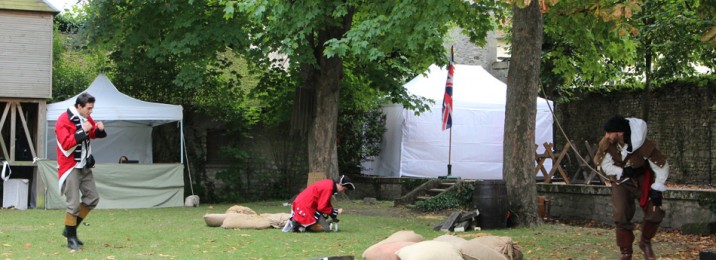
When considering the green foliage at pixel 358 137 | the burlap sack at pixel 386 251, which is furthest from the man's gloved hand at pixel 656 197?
the green foliage at pixel 358 137

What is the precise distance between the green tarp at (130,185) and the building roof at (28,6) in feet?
11.0

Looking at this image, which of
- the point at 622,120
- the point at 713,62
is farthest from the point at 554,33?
the point at 622,120

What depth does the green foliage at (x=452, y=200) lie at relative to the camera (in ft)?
65.9

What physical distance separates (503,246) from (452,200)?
1093 cm

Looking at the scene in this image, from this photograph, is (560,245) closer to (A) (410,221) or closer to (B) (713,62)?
(A) (410,221)

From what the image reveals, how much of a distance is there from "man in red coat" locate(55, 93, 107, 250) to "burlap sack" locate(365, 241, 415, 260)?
11.8ft

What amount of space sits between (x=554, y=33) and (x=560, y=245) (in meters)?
7.56

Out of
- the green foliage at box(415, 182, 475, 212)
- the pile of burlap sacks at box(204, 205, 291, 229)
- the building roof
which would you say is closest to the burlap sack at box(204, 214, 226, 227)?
the pile of burlap sacks at box(204, 205, 291, 229)

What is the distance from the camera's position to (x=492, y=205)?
1492 cm

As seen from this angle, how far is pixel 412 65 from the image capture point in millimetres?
23422

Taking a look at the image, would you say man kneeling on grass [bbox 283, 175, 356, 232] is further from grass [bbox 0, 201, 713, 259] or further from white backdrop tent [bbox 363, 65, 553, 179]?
white backdrop tent [bbox 363, 65, 553, 179]

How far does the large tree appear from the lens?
1519 centimetres

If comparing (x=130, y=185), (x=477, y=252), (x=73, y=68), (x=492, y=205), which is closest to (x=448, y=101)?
(x=130, y=185)

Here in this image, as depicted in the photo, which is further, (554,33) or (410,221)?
(554,33)
